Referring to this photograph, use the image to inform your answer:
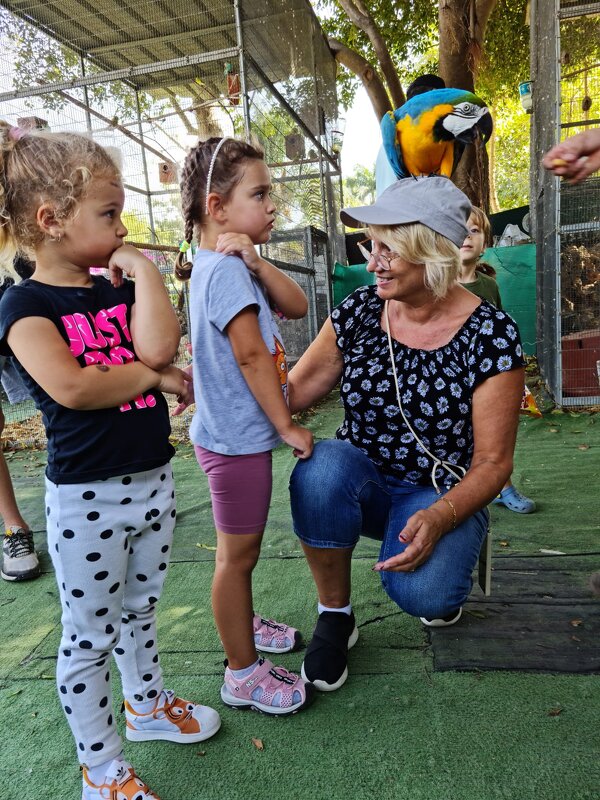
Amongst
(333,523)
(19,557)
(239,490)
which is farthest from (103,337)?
(19,557)

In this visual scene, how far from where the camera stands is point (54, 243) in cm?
122

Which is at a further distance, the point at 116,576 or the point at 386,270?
the point at 386,270

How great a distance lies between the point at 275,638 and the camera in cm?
180

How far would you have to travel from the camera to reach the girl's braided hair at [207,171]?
5.02 ft

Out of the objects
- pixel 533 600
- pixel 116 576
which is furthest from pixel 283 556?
pixel 116 576

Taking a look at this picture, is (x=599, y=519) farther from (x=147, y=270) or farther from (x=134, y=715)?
(x=147, y=270)

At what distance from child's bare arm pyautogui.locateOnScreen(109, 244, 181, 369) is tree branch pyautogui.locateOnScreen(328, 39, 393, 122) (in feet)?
31.6

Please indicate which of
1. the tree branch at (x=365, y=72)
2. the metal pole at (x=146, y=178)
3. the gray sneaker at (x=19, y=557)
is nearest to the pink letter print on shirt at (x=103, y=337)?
the gray sneaker at (x=19, y=557)

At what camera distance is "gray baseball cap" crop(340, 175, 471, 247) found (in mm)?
1578

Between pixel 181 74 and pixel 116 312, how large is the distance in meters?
7.57

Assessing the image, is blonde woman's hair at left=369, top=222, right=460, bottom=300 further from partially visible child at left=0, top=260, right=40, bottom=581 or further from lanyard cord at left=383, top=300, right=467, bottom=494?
partially visible child at left=0, top=260, right=40, bottom=581

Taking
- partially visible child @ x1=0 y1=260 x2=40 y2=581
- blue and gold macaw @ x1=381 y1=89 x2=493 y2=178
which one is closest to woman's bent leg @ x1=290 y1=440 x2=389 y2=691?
partially visible child @ x1=0 y1=260 x2=40 y2=581

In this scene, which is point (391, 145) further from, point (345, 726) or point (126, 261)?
point (345, 726)

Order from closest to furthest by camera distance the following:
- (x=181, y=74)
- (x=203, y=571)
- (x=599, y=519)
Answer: (x=203, y=571) < (x=599, y=519) < (x=181, y=74)
